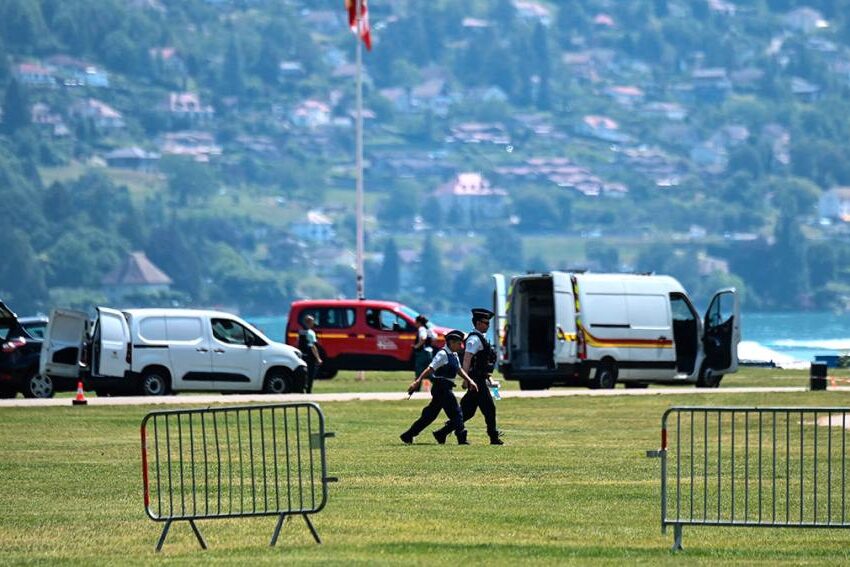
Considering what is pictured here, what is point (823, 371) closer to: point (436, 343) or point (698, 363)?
point (698, 363)

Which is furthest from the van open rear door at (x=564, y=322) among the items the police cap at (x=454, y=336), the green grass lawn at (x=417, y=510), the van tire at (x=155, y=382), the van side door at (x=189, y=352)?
the police cap at (x=454, y=336)

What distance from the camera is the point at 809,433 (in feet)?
92.6

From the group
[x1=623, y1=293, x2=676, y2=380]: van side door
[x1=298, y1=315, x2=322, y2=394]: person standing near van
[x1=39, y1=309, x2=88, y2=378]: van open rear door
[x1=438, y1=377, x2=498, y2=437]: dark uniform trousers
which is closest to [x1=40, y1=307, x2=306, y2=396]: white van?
[x1=39, y1=309, x2=88, y2=378]: van open rear door

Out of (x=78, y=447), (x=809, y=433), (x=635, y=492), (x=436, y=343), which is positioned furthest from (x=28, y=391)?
(x=635, y=492)

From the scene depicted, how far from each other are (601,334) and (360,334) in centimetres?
926

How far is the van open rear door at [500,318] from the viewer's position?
42781 mm

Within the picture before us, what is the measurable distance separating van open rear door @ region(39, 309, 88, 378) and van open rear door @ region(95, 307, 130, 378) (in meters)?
0.31

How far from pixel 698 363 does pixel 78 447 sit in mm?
21155

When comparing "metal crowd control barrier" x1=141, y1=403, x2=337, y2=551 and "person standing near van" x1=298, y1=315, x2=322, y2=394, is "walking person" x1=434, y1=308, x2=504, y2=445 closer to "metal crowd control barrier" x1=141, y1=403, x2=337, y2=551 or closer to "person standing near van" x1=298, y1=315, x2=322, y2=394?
"metal crowd control barrier" x1=141, y1=403, x2=337, y2=551

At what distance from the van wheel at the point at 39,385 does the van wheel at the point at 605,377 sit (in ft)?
36.3

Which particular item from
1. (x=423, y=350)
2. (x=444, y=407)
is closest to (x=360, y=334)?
(x=423, y=350)

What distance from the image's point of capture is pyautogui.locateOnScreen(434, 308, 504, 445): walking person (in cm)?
2383

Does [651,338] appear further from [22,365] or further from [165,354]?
[22,365]

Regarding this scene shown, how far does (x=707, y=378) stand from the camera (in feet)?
145
